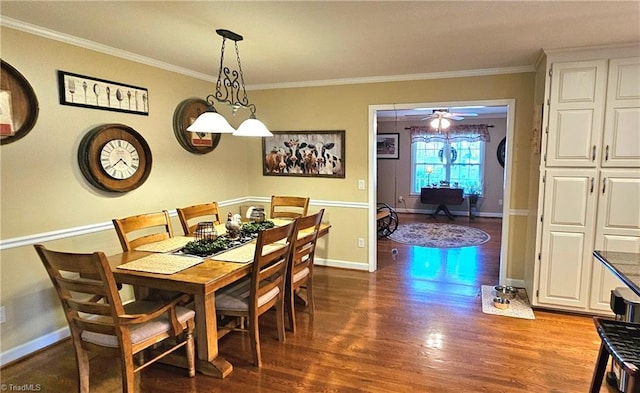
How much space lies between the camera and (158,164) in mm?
3682

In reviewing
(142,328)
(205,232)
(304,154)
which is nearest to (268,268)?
(205,232)

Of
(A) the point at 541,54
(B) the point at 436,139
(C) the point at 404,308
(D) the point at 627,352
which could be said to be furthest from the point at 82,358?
(B) the point at 436,139

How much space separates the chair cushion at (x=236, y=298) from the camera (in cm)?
251

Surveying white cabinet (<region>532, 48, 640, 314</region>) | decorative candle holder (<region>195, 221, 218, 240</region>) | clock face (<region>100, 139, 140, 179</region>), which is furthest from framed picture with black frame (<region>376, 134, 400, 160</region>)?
decorative candle holder (<region>195, 221, 218, 240</region>)

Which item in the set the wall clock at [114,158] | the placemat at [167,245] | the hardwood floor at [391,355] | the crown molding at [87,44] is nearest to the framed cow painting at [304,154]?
the crown molding at [87,44]

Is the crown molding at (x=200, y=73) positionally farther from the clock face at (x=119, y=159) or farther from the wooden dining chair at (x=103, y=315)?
the wooden dining chair at (x=103, y=315)

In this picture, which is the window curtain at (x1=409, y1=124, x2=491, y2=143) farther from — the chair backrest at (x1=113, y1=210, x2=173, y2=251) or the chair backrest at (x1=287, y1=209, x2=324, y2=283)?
the chair backrest at (x1=113, y1=210, x2=173, y2=251)

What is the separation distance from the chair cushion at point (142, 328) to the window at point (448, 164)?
7387 mm

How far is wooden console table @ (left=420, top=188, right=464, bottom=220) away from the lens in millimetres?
8148

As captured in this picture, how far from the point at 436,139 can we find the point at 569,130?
18.4 ft

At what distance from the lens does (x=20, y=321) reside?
2.65 m

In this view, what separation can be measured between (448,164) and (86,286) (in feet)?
26.4

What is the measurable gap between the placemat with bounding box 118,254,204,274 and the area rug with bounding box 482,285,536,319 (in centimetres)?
261

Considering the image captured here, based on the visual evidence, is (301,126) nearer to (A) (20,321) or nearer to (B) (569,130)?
(B) (569,130)
